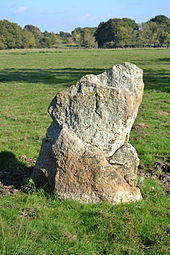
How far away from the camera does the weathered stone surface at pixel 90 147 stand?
867 cm

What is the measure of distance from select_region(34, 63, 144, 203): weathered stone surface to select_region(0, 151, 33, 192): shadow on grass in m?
0.94

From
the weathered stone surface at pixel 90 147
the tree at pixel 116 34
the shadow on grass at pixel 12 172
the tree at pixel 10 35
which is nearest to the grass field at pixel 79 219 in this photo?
the shadow on grass at pixel 12 172

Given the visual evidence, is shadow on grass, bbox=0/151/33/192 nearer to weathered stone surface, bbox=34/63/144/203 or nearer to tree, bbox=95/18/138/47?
weathered stone surface, bbox=34/63/144/203

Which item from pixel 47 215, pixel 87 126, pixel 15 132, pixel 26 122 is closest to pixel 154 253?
pixel 47 215

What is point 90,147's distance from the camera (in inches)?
353

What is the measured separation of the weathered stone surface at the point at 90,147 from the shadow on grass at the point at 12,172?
36.8 inches

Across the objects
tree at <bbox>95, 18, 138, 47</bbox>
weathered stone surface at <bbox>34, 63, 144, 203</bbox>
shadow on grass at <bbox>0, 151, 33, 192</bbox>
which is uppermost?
tree at <bbox>95, 18, 138, 47</bbox>

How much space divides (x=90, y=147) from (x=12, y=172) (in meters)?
3.22

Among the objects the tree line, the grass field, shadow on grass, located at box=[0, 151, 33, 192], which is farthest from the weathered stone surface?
the tree line

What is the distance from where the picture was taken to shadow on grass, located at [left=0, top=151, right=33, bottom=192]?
983cm

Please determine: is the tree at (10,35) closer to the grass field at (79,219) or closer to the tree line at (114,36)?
the tree line at (114,36)

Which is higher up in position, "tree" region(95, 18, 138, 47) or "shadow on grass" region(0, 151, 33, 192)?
"tree" region(95, 18, 138, 47)

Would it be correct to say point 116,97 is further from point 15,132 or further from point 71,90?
point 15,132

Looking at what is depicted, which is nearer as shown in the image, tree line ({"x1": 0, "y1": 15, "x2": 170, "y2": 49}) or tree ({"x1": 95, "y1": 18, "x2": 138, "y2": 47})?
tree line ({"x1": 0, "y1": 15, "x2": 170, "y2": 49})
